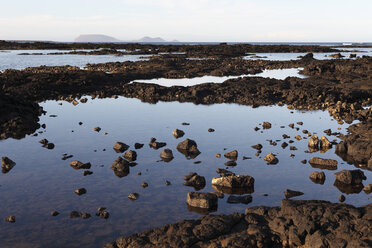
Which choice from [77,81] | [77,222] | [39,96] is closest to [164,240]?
[77,222]

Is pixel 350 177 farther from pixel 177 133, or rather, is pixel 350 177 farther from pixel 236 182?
pixel 177 133

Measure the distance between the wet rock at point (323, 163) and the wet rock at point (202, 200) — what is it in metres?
6.81

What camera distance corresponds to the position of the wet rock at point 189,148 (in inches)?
733

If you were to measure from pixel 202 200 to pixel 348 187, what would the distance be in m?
6.60

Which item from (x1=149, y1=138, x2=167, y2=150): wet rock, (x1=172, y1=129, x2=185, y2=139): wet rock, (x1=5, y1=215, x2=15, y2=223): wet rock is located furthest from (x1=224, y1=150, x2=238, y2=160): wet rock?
(x1=5, y1=215, x2=15, y2=223): wet rock

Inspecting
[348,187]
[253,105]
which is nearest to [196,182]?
[348,187]

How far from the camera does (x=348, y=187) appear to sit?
47.8 feet

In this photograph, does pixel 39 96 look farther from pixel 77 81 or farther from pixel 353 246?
pixel 353 246

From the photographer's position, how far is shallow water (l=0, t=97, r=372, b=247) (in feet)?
37.7

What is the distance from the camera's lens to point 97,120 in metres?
26.6

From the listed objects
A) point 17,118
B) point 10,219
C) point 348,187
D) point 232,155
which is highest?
point 17,118

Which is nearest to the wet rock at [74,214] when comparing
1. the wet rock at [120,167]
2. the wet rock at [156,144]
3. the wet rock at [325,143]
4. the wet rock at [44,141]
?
the wet rock at [120,167]

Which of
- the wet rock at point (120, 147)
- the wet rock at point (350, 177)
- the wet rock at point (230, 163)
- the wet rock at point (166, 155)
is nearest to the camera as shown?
the wet rock at point (350, 177)

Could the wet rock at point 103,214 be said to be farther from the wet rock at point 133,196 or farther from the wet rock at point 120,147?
the wet rock at point 120,147
